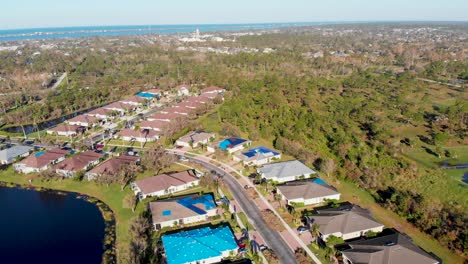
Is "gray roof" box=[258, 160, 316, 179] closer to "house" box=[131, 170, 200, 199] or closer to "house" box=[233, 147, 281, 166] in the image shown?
"house" box=[233, 147, 281, 166]

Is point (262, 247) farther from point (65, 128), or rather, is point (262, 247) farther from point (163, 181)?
point (65, 128)

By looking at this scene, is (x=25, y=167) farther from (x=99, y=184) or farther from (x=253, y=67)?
(x=253, y=67)

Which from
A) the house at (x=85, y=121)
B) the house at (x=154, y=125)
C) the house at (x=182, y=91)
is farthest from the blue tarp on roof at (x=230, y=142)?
the house at (x=182, y=91)

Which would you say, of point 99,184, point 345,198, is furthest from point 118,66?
point 345,198

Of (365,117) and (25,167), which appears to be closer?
(25,167)

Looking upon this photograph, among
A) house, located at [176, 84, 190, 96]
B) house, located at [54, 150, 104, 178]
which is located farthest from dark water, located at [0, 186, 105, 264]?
house, located at [176, 84, 190, 96]

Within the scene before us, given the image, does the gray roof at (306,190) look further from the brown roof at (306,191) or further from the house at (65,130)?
the house at (65,130)

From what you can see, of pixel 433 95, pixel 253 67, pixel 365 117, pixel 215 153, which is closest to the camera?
pixel 215 153

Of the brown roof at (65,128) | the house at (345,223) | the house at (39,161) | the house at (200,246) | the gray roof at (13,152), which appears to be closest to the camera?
the house at (200,246)
